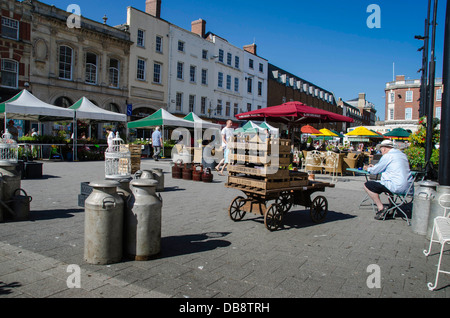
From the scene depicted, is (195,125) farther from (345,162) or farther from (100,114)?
(345,162)

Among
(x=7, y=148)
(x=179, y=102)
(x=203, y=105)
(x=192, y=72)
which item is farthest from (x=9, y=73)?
(x=203, y=105)

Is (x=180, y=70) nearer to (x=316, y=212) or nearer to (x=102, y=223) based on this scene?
(x=316, y=212)

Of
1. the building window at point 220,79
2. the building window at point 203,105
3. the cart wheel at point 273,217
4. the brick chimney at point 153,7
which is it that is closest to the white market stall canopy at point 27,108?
the cart wheel at point 273,217

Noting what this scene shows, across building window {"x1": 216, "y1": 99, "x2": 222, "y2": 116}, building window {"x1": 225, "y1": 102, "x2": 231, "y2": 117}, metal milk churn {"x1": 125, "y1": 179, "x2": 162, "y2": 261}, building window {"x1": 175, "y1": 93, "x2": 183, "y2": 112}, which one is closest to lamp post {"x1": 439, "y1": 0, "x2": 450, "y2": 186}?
metal milk churn {"x1": 125, "y1": 179, "x2": 162, "y2": 261}

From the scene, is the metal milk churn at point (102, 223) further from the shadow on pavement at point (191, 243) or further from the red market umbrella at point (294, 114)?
the red market umbrella at point (294, 114)

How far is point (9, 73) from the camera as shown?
69.3 feet

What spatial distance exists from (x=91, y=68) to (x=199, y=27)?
50.6 ft

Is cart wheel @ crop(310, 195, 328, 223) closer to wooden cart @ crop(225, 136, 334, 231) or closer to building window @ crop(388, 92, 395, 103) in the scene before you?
wooden cart @ crop(225, 136, 334, 231)

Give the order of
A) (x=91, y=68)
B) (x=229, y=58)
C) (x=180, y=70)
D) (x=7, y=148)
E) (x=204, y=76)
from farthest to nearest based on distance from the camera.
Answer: (x=229, y=58)
(x=204, y=76)
(x=180, y=70)
(x=91, y=68)
(x=7, y=148)

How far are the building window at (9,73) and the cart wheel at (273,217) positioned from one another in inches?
869

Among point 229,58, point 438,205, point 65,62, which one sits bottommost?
point 438,205

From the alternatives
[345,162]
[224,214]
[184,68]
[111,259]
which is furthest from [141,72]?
[111,259]

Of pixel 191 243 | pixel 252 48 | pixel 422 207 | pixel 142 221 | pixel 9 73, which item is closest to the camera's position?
pixel 142 221

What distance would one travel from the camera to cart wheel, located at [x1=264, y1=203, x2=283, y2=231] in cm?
548
